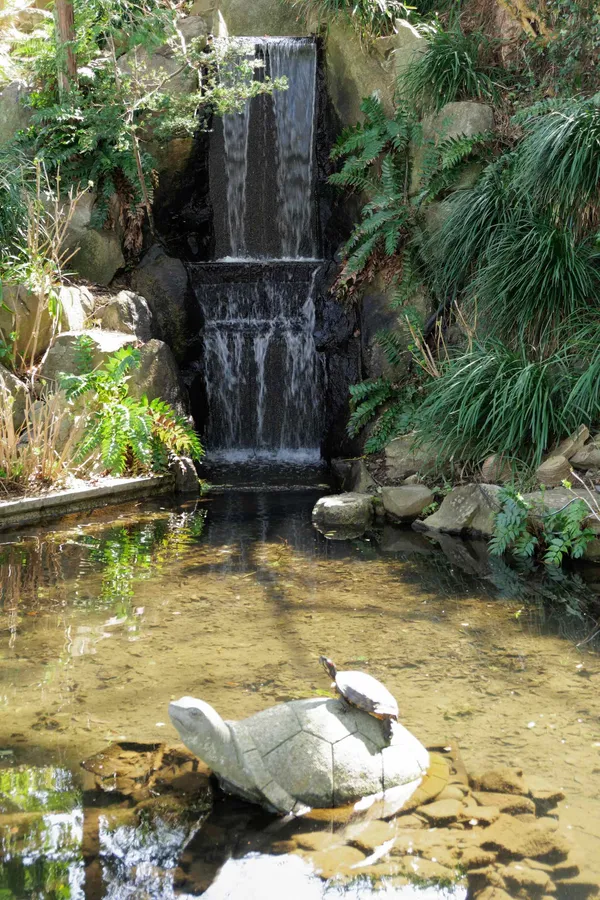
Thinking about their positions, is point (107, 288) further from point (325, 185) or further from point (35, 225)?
point (325, 185)

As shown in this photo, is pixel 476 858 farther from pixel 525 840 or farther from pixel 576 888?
pixel 576 888

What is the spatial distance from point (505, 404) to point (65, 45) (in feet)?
20.1

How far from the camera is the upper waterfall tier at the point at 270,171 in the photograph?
10406mm

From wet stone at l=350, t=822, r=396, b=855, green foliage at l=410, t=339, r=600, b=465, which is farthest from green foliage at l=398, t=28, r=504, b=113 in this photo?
wet stone at l=350, t=822, r=396, b=855

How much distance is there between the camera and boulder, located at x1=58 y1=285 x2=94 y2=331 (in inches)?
314

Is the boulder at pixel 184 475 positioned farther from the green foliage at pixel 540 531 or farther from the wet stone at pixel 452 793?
the wet stone at pixel 452 793

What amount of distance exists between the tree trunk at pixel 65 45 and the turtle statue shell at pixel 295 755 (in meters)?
8.22

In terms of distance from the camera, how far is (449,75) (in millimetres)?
8625

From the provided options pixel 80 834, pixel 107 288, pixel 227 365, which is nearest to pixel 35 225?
pixel 107 288

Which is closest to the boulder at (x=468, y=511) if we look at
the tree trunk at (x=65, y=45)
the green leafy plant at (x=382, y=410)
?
the green leafy plant at (x=382, y=410)

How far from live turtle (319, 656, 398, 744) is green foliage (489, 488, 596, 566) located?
2.73 meters

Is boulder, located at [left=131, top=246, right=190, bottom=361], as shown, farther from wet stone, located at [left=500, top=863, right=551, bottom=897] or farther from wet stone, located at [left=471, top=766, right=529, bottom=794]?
wet stone, located at [left=500, top=863, right=551, bottom=897]

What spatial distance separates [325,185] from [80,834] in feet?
29.0

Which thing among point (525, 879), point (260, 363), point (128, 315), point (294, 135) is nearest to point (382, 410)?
point (260, 363)
